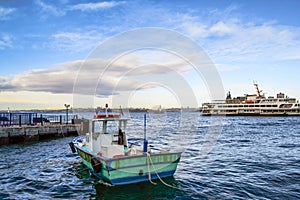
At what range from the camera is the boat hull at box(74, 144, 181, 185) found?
36.4ft

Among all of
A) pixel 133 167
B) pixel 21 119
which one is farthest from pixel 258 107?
pixel 133 167

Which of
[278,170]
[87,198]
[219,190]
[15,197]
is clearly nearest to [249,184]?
[219,190]

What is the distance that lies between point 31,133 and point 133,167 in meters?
23.5

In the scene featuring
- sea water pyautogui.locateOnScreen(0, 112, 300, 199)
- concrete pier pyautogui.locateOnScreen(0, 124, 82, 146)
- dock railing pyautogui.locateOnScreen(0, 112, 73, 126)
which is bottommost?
sea water pyautogui.locateOnScreen(0, 112, 300, 199)

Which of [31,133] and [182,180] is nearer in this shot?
[182,180]

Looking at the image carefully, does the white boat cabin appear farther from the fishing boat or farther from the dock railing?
the dock railing

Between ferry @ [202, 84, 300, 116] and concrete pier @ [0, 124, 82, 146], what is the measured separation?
9269 centimetres

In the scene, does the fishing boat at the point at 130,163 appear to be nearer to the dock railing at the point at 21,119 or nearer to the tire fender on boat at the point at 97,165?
the tire fender on boat at the point at 97,165

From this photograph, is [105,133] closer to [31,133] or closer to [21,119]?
[31,133]

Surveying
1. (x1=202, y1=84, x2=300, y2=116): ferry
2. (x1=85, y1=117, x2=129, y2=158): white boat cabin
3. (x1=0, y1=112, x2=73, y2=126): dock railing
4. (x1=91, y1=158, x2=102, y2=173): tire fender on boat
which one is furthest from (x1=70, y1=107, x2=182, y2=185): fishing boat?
(x1=202, y1=84, x2=300, y2=116): ferry

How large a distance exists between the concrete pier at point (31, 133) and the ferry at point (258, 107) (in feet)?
304

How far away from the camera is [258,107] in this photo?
108125 millimetres

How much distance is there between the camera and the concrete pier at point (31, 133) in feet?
89.8

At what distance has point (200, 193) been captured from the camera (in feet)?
37.3
